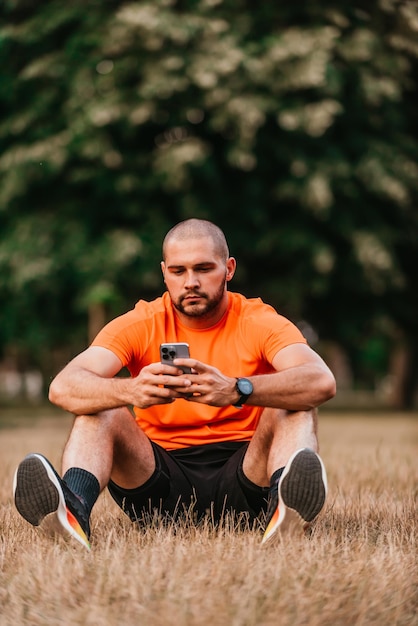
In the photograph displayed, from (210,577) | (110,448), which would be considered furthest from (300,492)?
(110,448)

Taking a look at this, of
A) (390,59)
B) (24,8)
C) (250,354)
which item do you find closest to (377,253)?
(390,59)

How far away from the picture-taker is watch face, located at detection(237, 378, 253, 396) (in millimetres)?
3916

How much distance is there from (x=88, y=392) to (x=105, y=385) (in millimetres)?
89

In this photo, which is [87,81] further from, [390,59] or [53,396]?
[53,396]

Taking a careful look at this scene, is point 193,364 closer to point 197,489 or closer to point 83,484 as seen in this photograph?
point 83,484

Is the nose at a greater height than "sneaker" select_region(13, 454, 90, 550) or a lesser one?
greater

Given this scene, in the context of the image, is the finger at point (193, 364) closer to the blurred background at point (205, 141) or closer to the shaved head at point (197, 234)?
the shaved head at point (197, 234)

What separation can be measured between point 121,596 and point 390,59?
44.4ft

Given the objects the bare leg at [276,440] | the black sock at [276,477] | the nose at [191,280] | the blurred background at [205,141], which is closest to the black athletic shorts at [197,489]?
the bare leg at [276,440]

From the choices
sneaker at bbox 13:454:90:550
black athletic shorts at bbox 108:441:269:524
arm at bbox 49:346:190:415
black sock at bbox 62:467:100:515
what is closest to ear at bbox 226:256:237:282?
arm at bbox 49:346:190:415

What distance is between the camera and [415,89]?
17.1 m

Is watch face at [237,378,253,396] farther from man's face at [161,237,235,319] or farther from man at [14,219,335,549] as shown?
man's face at [161,237,235,319]

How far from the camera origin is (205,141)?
15.5 m

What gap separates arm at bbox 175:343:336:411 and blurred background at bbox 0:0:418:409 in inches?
399
